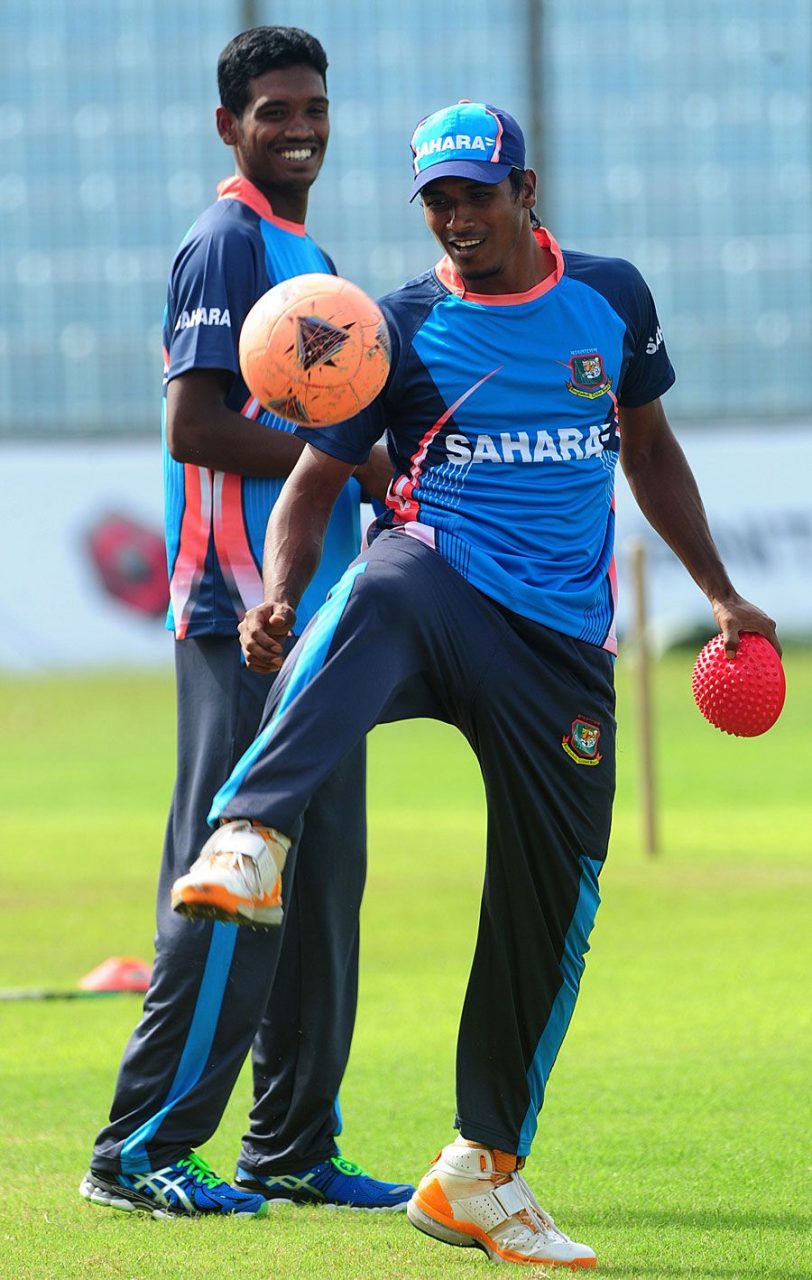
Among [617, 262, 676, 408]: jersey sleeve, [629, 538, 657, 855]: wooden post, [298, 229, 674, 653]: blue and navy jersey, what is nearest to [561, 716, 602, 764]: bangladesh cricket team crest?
[298, 229, 674, 653]: blue and navy jersey

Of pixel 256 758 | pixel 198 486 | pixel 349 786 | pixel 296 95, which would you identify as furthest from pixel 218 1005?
pixel 296 95

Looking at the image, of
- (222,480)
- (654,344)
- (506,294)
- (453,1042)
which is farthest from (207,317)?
(453,1042)

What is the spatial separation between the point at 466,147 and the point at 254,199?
110 centimetres

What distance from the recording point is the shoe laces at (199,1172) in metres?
4.83

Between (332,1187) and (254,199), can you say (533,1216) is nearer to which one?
Result: (332,1187)

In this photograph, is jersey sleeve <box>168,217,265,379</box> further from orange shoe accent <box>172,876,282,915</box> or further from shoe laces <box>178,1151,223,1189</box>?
shoe laces <box>178,1151,223,1189</box>

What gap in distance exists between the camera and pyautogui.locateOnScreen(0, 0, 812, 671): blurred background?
31641mm

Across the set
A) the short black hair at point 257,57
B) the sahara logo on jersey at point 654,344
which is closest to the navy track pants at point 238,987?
the sahara logo on jersey at point 654,344

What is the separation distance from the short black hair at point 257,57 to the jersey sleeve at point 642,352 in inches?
46.8

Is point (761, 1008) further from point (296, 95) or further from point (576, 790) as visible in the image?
point (296, 95)

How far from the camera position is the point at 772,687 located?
4773 mm

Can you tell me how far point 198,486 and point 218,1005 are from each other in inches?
52.9

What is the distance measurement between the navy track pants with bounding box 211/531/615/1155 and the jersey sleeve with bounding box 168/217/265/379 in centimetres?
85

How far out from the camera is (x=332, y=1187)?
16.6ft
